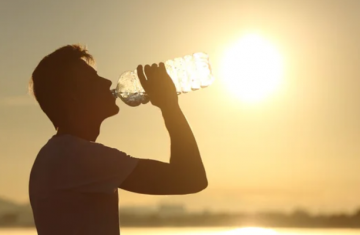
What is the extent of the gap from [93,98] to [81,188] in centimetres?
38

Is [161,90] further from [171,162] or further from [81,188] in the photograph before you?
[81,188]

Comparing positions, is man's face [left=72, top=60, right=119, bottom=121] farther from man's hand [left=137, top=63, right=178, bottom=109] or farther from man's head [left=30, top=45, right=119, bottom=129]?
man's hand [left=137, top=63, right=178, bottom=109]

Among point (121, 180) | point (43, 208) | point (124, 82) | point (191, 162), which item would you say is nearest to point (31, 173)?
point (43, 208)

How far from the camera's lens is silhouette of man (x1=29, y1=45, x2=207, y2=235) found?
249cm

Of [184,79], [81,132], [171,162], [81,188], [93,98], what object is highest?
[184,79]

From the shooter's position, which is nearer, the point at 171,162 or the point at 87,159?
the point at 87,159

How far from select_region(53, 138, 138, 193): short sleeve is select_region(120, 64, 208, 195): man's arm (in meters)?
0.05

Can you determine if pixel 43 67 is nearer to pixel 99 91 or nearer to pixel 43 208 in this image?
pixel 99 91

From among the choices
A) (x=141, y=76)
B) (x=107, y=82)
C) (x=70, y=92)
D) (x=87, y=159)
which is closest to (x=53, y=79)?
(x=70, y=92)

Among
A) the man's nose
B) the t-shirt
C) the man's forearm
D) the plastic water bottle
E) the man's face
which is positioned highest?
the plastic water bottle

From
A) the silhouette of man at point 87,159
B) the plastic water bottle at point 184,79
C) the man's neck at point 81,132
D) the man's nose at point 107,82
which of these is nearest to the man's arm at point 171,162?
the silhouette of man at point 87,159

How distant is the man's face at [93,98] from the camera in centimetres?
273

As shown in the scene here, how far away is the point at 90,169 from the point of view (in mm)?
2488

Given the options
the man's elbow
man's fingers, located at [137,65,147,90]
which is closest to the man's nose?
man's fingers, located at [137,65,147,90]
